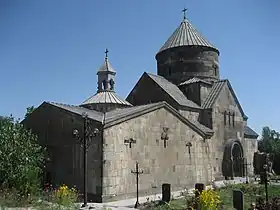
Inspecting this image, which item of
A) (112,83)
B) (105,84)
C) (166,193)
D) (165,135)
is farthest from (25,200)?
(112,83)

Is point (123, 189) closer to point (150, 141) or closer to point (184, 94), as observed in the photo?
point (150, 141)

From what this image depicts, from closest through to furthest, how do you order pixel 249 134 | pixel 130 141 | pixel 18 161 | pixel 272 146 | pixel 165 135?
pixel 18 161, pixel 130 141, pixel 165 135, pixel 249 134, pixel 272 146

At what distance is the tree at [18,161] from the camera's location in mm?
11930

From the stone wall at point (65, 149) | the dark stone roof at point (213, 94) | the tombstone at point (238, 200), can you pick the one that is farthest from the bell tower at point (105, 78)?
the tombstone at point (238, 200)

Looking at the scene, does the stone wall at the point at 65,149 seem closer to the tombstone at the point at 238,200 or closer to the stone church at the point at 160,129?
the stone church at the point at 160,129

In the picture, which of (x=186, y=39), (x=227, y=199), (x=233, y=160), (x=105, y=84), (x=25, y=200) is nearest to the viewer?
(x=25, y=200)

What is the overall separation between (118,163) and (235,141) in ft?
36.0

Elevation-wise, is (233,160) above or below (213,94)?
below

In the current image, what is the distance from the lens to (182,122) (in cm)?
1644

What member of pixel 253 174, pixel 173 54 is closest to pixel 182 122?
pixel 173 54

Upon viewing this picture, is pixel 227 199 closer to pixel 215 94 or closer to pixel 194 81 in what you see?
pixel 215 94

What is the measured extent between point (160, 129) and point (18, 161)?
20.2 feet

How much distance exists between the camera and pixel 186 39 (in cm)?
2320

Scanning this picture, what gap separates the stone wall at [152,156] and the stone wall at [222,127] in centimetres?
246
